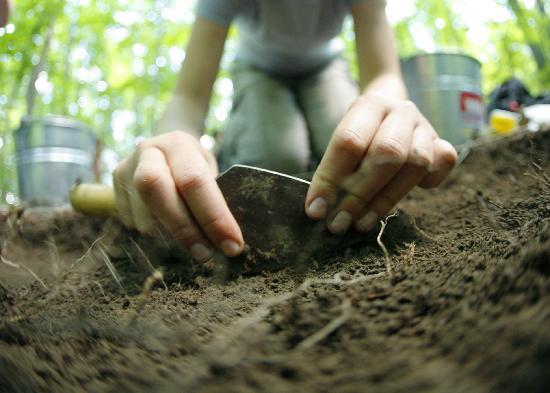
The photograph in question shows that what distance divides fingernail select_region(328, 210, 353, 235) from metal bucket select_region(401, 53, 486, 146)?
64.4 inches

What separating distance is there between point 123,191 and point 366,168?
0.61 metres

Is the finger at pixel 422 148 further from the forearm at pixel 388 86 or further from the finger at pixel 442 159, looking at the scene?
the forearm at pixel 388 86

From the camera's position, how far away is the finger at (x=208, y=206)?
72 cm

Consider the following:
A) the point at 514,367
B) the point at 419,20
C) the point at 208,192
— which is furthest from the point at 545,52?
the point at 514,367

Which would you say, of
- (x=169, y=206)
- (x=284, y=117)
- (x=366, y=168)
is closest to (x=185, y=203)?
(x=169, y=206)

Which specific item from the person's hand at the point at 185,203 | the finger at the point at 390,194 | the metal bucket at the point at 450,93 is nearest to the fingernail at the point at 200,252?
the person's hand at the point at 185,203

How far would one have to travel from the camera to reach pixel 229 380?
10.7 inches

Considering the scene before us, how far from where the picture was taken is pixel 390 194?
0.80 m

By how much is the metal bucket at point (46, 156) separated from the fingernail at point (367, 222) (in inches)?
85.8

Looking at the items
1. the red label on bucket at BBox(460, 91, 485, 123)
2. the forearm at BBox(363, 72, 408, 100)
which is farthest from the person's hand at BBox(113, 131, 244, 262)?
the red label on bucket at BBox(460, 91, 485, 123)

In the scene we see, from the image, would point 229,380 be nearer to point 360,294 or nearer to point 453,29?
point 360,294

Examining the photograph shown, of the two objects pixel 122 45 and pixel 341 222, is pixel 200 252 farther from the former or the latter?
pixel 122 45

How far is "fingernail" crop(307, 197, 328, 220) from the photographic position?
739mm

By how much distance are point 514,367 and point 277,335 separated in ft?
0.66
